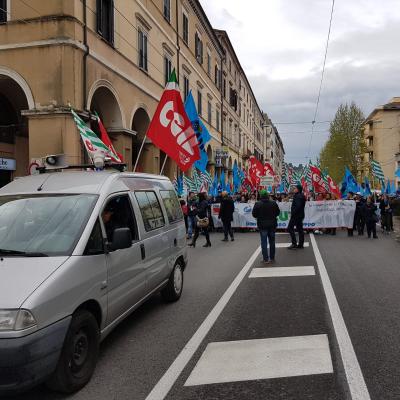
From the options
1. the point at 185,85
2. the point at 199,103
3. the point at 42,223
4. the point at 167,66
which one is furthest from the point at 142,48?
the point at 42,223

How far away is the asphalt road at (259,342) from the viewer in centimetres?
398

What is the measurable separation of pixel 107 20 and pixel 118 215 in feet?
46.0

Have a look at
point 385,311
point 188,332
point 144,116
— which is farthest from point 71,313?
point 144,116

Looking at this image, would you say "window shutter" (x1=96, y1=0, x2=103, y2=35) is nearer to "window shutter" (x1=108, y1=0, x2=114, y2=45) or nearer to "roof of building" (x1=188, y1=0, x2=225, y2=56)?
"window shutter" (x1=108, y1=0, x2=114, y2=45)

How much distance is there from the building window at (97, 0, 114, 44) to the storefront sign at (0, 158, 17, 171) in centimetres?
576

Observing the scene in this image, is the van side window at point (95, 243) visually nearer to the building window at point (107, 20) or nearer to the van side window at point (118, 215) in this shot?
the van side window at point (118, 215)

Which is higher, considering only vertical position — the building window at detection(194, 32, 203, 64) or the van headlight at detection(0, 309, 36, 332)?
the building window at detection(194, 32, 203, 64)

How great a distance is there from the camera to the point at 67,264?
12.7ft

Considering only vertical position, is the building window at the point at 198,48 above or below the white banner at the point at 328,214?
above

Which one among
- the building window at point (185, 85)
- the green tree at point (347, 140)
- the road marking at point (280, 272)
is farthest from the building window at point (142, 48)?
the green tree at point (347, 140)

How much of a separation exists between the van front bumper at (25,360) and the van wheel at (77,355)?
246mm

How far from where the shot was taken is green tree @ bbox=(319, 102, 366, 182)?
58062 mm

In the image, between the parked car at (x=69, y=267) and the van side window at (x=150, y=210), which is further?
the van side window at (x=150, y=210)

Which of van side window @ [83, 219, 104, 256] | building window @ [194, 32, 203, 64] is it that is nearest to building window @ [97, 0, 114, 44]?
van side window @ [83, 219, 104, 256]
